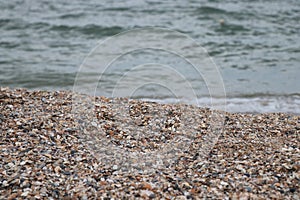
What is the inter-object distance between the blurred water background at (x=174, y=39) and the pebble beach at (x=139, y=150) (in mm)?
1545

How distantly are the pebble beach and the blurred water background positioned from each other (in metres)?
1.54

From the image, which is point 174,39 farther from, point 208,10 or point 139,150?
point 139,150

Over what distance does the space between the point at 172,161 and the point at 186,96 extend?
9.26ft

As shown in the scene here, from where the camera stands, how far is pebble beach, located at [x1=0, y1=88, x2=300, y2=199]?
3072mm

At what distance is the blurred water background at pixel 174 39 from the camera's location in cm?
665

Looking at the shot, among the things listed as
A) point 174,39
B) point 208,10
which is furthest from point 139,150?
point 208,10

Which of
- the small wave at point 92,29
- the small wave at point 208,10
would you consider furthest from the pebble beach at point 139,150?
the small wave at point 208,10

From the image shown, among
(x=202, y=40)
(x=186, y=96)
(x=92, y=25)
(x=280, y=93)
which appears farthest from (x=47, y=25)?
(x=280, y=93)

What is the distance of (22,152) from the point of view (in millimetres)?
3492

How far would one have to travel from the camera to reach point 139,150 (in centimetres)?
376

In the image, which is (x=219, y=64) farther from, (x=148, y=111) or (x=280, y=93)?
(x=148, y=111)

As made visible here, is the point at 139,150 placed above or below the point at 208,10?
below

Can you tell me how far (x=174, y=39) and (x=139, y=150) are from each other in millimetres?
6242

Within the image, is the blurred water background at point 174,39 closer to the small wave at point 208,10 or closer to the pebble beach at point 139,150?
the small wave at point 208,10
